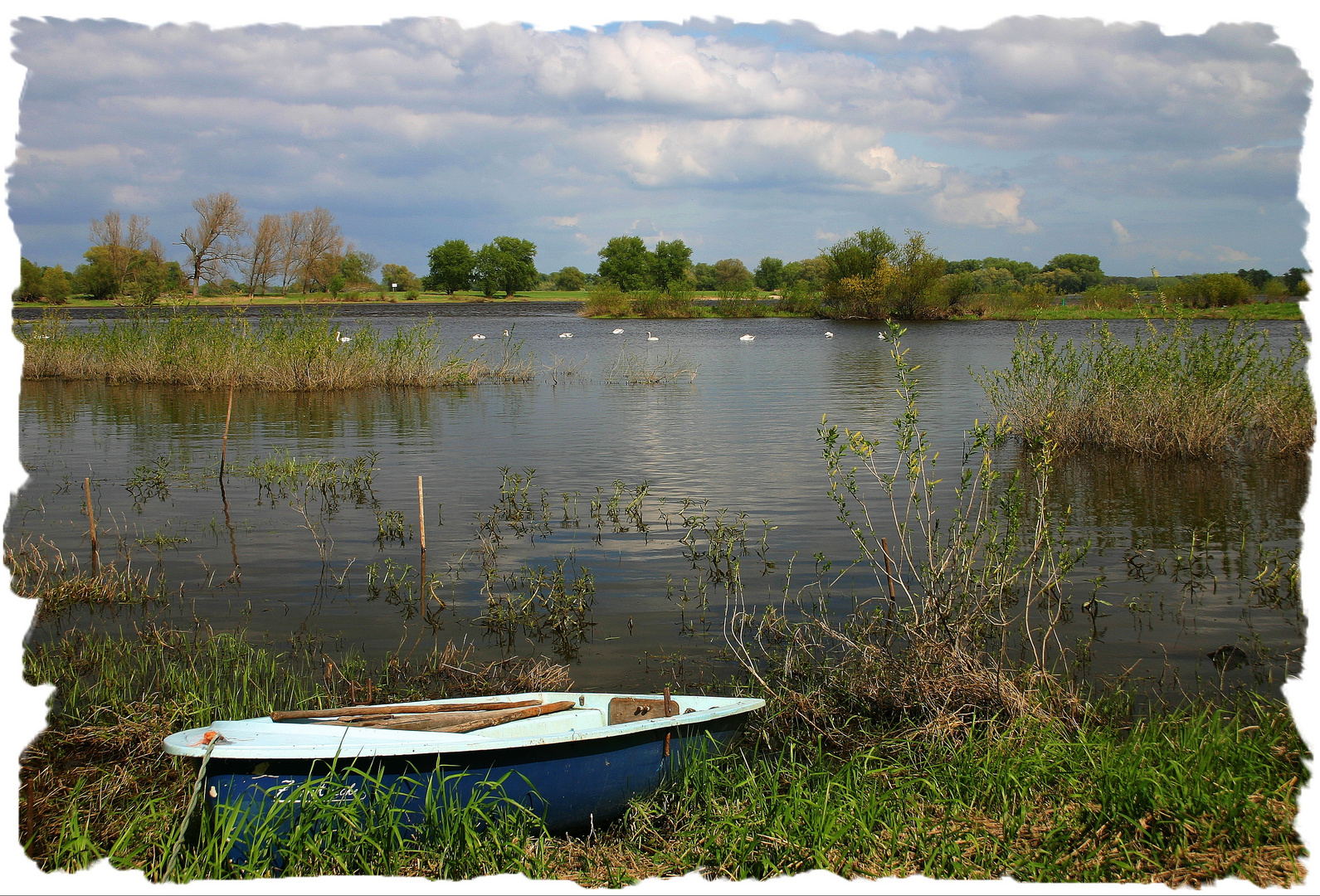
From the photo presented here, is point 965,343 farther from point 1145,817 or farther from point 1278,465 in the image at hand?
point 1145,817

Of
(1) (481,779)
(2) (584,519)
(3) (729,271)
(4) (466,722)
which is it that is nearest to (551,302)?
(3) (729,271)

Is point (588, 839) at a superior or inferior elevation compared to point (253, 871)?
inferior

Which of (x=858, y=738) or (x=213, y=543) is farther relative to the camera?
(x=213, y=543)

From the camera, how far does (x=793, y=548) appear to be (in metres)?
11.2

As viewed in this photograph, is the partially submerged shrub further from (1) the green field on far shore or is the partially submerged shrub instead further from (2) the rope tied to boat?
(2) the rope tied to boat

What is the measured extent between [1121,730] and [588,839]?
4103mm

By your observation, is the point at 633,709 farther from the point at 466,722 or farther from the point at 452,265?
the point at 452,265

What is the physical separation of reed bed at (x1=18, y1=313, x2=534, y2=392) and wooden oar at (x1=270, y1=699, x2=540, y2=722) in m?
23.6

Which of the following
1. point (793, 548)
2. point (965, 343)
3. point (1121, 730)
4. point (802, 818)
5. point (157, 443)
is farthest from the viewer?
point (965, 343)

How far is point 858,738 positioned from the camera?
20.3ft

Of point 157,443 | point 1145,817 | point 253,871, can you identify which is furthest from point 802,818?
point 157,443

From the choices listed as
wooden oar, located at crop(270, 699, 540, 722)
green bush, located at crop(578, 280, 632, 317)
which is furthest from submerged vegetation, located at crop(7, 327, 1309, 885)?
green bush, located at crop(578, 280, 632, 317)

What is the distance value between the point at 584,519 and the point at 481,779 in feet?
26.8

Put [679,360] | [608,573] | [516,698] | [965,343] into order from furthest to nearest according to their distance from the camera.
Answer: [965,343], [679,360], [608,573], [516,698]
